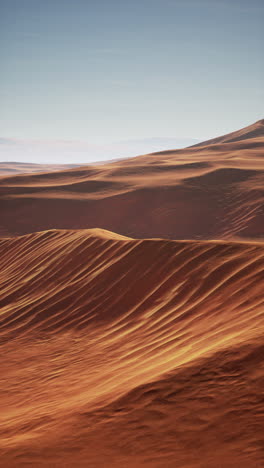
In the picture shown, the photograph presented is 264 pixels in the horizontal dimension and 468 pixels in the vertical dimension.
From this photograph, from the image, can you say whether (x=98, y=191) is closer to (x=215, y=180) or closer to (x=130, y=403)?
(x=215, y=180)

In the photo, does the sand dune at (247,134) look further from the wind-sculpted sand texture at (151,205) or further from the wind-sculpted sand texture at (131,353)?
the wind-sculpted sand texture at (131,353)

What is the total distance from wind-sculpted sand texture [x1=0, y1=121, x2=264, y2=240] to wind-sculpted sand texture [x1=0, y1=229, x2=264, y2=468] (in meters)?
9.76

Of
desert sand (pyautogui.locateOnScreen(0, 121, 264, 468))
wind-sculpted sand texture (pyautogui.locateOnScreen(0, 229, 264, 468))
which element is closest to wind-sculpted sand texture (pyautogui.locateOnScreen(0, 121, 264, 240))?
desert sand (pyautogui.locateOnScreen(0, 121, 264, 468))

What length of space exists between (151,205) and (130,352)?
17.0 meters

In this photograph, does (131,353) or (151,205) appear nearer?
(131,353)

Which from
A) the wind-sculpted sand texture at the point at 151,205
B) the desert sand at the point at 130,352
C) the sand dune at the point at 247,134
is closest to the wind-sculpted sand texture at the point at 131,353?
the desert sand at the point at 130,352

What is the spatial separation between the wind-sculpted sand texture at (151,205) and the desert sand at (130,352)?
Answer: 902 cm

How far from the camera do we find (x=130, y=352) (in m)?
5.85

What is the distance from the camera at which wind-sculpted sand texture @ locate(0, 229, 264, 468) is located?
10.2ft

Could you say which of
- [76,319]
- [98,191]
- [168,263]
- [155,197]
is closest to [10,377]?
[76,319]

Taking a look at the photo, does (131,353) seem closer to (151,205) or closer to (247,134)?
(151,205)

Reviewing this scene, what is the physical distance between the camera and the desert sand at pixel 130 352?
10.2ft

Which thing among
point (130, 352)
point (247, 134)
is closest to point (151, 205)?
point (130, 352)

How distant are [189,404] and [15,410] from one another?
2.34 m
